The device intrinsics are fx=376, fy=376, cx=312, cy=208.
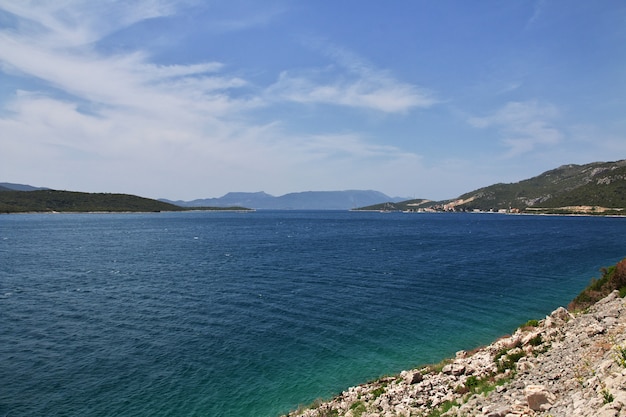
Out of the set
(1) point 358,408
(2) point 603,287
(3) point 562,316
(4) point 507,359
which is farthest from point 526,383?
(2) point 603,287

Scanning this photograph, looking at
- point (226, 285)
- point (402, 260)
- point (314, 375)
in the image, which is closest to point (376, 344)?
point (314, 375)

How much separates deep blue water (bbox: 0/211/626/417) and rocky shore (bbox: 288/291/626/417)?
7955 mm

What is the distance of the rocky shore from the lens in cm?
1437

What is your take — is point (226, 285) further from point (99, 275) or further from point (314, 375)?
point (314, 375)

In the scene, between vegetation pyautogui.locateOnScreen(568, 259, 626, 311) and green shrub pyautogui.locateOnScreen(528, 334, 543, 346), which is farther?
vegetation pyautogui.locateOnScreen(568, 259, 626, 311)

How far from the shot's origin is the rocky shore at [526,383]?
1437 centimetres

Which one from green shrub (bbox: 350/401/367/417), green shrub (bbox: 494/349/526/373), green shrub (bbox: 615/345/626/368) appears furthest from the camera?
green shrub (bbox: 350/401/367/417)

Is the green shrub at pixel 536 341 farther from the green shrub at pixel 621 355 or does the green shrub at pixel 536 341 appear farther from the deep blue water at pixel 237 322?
the deep blue water at pixel 237 322

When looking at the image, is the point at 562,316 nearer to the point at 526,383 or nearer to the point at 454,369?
the point at 454,369

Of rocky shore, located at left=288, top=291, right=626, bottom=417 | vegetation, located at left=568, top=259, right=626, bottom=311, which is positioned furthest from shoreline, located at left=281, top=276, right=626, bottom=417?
vegetation, located at left=568, top=259, right=626, bottom=311

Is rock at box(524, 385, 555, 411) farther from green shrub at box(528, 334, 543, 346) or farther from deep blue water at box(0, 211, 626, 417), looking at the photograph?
deep blue water at box(0, 211, 626, 417)

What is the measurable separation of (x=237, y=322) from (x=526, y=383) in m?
35.7

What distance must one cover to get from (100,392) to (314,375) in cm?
1759

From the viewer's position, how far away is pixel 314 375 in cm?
3350
